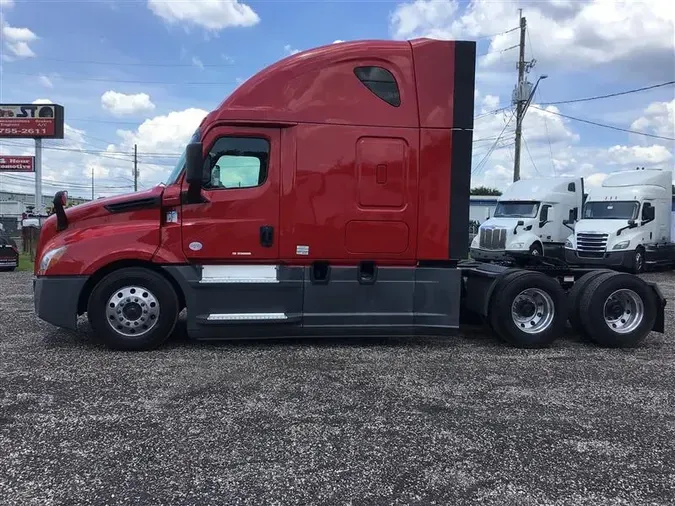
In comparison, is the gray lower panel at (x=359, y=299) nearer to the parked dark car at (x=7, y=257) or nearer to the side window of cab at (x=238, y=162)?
the side window of cab at (x=238, y=162)

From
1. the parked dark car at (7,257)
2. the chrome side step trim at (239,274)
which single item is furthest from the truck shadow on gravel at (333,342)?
the parked dark car at (7,257)

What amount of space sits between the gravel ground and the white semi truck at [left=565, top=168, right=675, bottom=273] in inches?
505

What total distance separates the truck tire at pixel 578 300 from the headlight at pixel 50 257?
6.16 meters

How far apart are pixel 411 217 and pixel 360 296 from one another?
112cm

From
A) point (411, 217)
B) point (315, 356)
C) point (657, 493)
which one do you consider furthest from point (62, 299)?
point (657, 493)

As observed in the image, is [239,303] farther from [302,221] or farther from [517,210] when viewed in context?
[517,210]

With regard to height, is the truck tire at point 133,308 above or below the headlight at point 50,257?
below

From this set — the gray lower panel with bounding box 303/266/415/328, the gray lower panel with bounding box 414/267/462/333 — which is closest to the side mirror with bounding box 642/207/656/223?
the gray lower panel with bounding box 414/267/462/333

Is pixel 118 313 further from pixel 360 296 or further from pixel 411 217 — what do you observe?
pixel 411 217

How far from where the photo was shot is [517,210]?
21328 millimetres

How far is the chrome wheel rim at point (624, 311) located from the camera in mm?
7148

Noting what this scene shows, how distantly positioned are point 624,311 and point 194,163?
5637 mm

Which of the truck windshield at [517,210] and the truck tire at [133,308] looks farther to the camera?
Result: the truck windshield at [517,210]

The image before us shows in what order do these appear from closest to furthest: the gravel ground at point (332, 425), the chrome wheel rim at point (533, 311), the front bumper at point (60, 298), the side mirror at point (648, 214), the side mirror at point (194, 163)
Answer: the gravel ground at point (332, 425) < the side mirror at point (194, 163) < the front bumper at point (60, 298) < the chrome wheel rim at point (533, 311) < the side mirror at point (648, 214)
